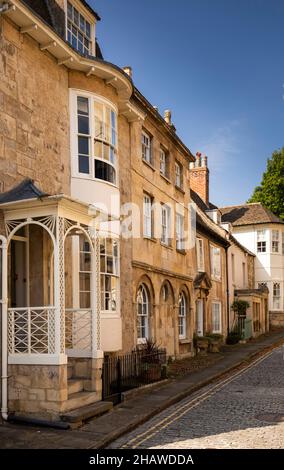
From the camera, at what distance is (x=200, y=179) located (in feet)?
121

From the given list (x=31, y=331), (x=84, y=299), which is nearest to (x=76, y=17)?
(x=84, y=299)

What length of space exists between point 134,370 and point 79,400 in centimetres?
495

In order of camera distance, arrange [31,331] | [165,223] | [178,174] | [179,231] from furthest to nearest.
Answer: [178,174], [179,231], [165,223], [31,331]

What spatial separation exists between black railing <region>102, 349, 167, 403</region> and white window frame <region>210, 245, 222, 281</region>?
13.6 meters

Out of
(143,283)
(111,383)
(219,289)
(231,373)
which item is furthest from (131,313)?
(219,289)

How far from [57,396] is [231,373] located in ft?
32.6

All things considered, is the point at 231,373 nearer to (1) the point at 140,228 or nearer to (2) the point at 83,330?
(1) the point at 140,228

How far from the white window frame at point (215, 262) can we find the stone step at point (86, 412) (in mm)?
19136

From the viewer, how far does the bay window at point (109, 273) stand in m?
14.9

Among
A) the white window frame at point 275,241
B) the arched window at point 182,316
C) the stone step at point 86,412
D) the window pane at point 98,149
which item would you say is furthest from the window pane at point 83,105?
the white window frame at point 275,241

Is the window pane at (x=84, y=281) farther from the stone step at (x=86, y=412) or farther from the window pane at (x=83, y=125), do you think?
the window pane at (x=83, y=125)

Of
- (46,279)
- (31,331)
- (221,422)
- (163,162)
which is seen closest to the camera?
(221,422)

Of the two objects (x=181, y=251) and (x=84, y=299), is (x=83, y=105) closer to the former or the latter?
(x=84, y=299)

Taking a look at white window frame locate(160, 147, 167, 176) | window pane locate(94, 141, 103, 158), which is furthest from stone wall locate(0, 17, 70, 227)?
white window frame locate(160, 147, 167, 176)
